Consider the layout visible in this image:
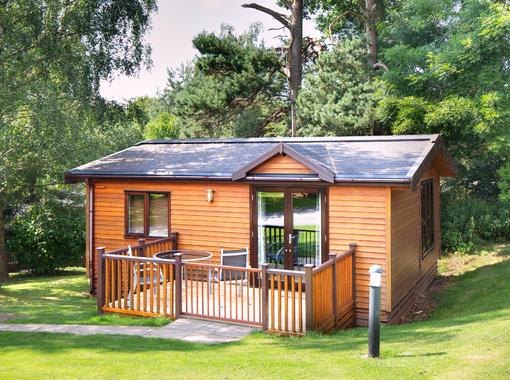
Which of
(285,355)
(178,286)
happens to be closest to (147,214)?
(178,286)

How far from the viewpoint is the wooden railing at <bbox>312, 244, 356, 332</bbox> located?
861 centimetres

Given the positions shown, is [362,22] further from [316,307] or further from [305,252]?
[316,307]

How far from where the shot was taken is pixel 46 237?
61.5 ft

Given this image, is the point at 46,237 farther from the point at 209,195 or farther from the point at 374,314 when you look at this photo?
the point at 374,314

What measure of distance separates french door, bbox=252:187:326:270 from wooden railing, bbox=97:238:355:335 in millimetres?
1037

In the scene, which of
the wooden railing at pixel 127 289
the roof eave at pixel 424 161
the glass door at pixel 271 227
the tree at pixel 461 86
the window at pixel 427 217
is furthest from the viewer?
the tree at pixel 461 86

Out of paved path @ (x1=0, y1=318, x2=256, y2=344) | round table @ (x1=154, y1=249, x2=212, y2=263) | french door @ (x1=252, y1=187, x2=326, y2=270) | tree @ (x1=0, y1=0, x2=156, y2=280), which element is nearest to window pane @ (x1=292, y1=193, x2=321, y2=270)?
french door @ (x1=252, y1=187, x2=326, y2=270)

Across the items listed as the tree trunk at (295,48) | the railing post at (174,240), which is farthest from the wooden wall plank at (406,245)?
the tree trunk at (295,48)

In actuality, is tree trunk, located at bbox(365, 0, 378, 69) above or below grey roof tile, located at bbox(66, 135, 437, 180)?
above

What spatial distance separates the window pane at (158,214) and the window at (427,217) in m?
6.35

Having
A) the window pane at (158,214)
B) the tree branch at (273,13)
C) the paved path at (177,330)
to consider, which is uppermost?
the tree branch at (273,13)

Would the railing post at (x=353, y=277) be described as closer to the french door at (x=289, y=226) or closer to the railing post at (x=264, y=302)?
the french door at (x=289, y=226)

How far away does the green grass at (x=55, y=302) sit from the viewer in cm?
979

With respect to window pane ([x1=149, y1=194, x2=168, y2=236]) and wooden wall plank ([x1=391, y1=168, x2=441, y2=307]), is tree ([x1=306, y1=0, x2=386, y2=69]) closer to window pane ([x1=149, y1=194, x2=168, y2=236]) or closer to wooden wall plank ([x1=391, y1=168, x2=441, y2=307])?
wooden wall plank ([x1=391, y1=168, x2=441, y2=307])
